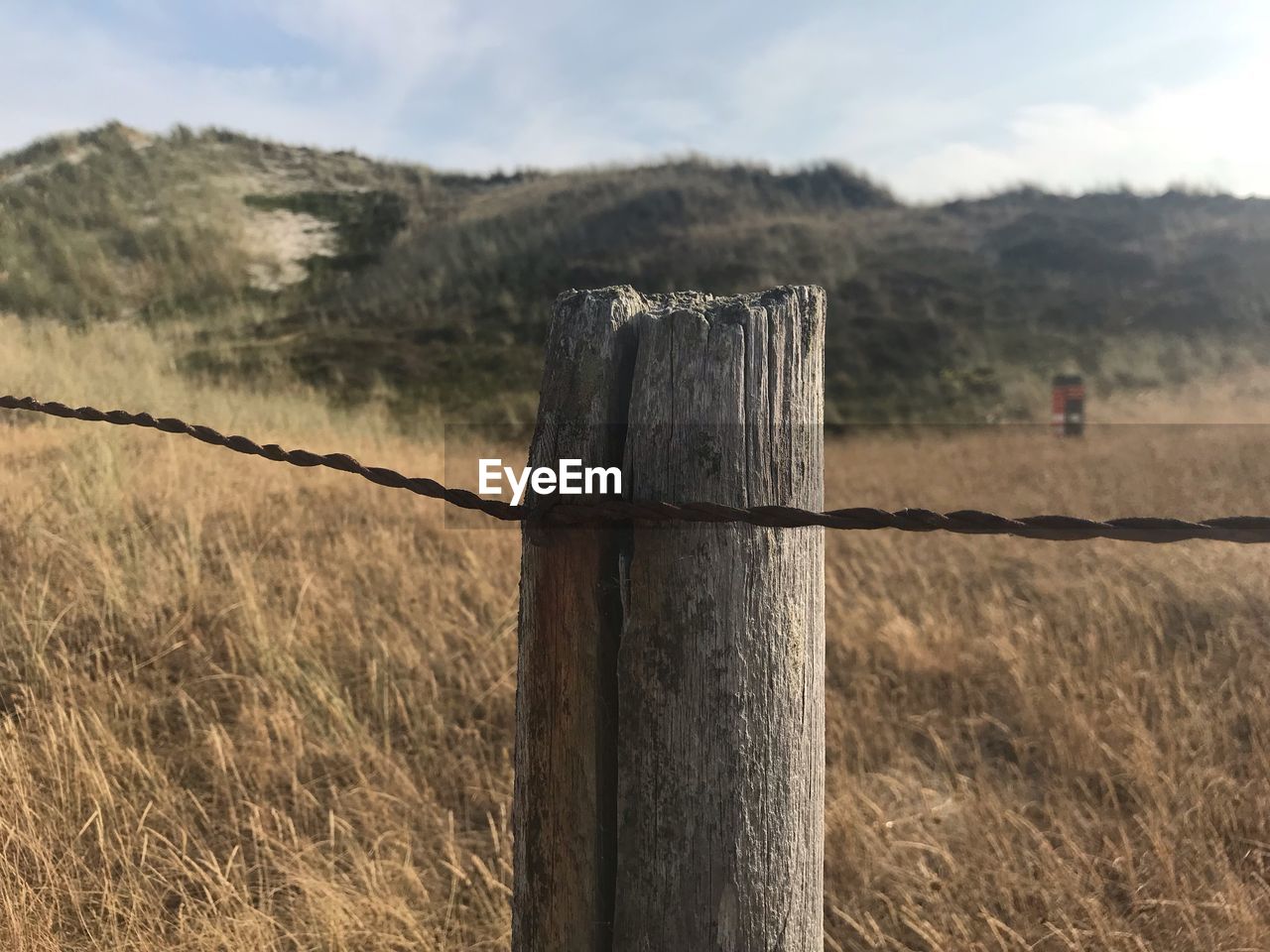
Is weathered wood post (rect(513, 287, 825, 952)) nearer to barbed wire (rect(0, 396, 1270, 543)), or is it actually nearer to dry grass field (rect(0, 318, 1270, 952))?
barbed wire (rect(0, 396, 1270, 543))

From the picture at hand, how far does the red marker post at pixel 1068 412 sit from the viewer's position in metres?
12.2

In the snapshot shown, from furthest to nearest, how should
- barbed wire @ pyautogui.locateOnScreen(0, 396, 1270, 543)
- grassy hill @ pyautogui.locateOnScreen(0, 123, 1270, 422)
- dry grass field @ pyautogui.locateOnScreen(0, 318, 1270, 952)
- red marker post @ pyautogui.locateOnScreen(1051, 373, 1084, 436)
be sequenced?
1. grassy hill @ pyautogui.locateOnScreen(0, 123, 1270, 422)
2. red marker post @ pyautogui.locateOnScreen(1051, 373, 1084, 436)
3. dry grass field @ pyautogui.locateOnScreen(0, 318, 1270, 952)
4. barbed wire @ pyautogui.locateOnScreen(0, 396, 1270, 543)

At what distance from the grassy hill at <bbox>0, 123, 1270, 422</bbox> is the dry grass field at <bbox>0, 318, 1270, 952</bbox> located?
1020 centimetres

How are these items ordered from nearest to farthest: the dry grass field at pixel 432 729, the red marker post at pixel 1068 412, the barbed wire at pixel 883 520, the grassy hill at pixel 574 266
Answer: the barbed wire at pixel 883 520 → the dry grass field at pixel 432 729 → the red marker post at pixel 1068 412 → the grassy hill at pixel 574 266

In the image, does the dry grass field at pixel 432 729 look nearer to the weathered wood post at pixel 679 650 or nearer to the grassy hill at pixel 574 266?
the weathered wood post at pixel 679 650

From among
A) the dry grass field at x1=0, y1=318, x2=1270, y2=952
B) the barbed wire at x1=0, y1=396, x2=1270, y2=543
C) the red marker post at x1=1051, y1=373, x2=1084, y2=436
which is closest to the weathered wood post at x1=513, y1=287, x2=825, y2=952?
the barbed wire at x1=0, y1=396, x2=1270, y2=543

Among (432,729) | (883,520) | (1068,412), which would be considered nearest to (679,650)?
(883,520)

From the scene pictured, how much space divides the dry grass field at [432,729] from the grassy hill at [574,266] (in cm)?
1020

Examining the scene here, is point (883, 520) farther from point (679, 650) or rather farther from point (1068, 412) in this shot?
point (1068, 412)

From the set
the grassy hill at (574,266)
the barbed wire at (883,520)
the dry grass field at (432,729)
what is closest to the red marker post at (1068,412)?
the grassy hill at (574,266)

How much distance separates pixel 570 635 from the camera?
1.05m

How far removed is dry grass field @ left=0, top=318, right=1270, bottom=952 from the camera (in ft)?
Answer: 7.70

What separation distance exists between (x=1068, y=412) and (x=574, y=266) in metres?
14.8

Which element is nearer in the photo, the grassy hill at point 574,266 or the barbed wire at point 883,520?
the barbed wire at point 883,520
